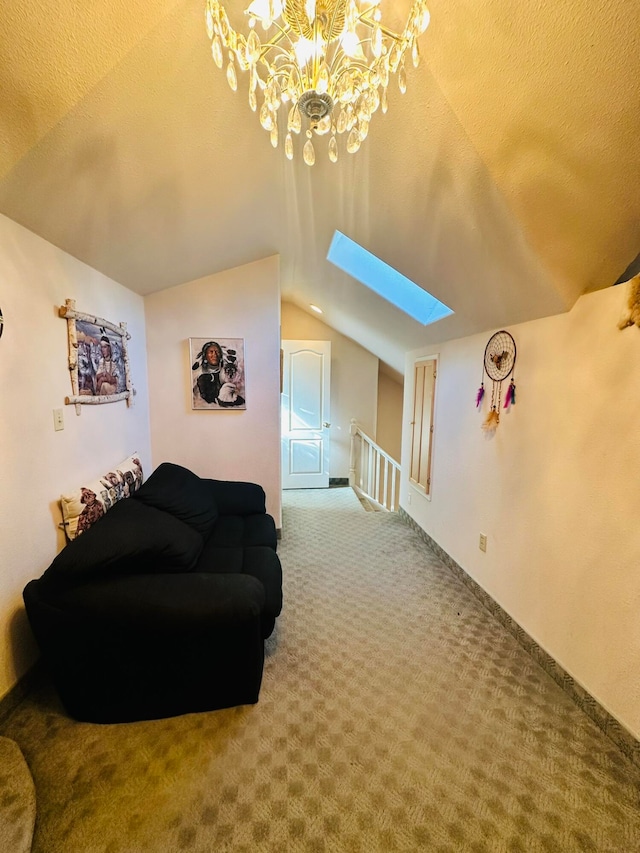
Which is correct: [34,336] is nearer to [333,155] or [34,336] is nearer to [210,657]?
[333,155]

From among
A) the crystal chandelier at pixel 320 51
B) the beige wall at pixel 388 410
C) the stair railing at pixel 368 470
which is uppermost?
the crystal chandelier at pixel 320 51

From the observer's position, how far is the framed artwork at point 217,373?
2973mm

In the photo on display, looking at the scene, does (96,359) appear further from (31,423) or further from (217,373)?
(217,373)

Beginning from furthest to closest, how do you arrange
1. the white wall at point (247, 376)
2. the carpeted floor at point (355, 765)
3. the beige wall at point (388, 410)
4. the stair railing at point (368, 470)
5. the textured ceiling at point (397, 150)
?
the beige wall at point (388, 410) → the stair railing at point (368, 470) → the white wall at point (247, 376) → the carpeted floor at point (355, 765) → the textured ceiling at point (397, 150)

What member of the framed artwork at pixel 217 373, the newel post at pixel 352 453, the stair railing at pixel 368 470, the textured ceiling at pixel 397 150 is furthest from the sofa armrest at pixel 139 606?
the newel post at pixel 352 453

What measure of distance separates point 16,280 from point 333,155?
1.48 metres

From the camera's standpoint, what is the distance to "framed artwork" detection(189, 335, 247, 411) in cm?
297

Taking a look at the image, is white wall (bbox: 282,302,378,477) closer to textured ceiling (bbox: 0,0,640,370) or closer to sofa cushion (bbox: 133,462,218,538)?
textured ceiling (bbox: 0,0,640,370)

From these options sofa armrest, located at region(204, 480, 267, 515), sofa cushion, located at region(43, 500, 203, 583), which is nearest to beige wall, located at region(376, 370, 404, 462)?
sofa armrest, located at region(204, 480, 267, 515)

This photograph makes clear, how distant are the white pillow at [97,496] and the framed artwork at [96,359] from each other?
478mm

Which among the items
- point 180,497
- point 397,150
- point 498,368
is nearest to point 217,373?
point 180,497

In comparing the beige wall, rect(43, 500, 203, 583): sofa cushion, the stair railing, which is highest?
the beige wall

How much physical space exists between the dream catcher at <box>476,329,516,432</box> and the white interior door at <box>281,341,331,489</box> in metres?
2.68

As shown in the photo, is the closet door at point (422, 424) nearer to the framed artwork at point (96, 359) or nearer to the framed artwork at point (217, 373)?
the framed artwork at point (217, 373)
